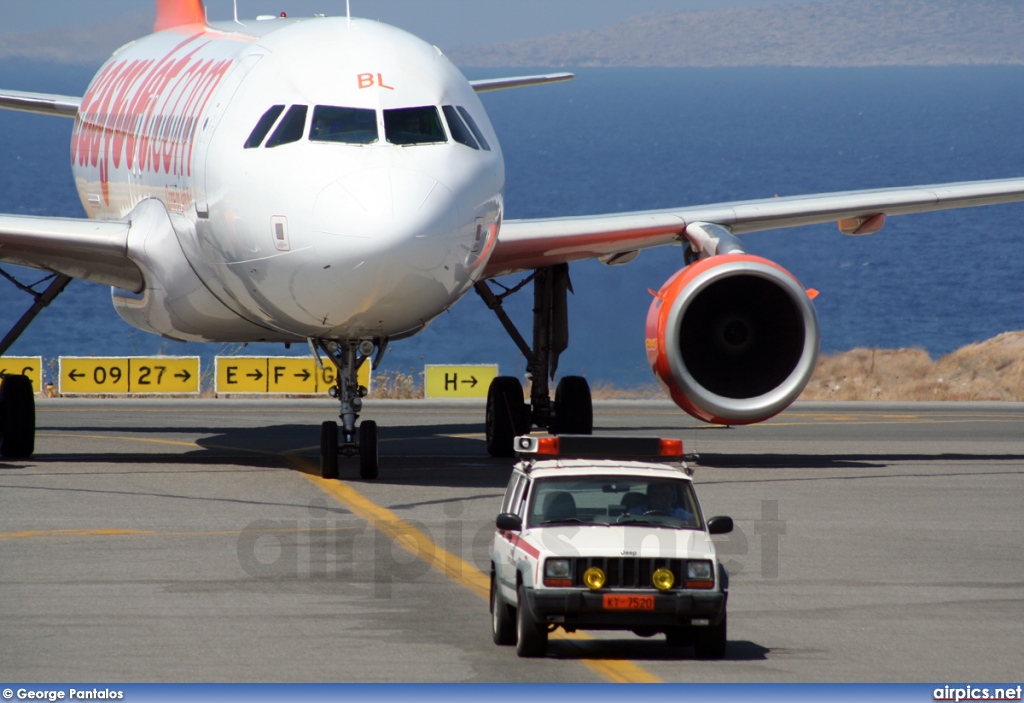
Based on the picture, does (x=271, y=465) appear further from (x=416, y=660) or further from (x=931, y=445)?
(x=416, y=660)

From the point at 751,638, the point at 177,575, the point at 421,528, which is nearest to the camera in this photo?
the point at 751,638

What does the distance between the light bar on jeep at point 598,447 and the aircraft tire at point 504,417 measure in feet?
32.0

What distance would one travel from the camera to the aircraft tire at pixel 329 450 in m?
19.2

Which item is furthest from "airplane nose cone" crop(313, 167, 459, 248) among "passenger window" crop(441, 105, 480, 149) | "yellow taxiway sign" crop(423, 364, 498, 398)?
"yellow taxiway sign" crop(423, 364, 498, 398)

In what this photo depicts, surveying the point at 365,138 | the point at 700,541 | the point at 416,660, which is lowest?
the point at 416,660

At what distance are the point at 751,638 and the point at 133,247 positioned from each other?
11.1m

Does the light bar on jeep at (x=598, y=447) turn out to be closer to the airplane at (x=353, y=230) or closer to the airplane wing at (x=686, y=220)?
the airplane at (x=353, y=230)

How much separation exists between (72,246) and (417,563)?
25.5ft

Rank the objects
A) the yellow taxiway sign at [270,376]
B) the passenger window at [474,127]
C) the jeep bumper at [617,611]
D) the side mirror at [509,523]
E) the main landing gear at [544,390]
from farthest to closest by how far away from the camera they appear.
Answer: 1. the yellow taxiway sign at [270,376]
2. the main landing gear at [544,390]
3. the passenger window at [474,127]
4. the side mirror at [509,523]
5. the jeep bumper at [617,611]

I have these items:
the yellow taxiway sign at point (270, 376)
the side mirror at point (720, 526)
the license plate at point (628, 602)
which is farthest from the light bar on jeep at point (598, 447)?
the yellow taxiway sign at point (270, 376)

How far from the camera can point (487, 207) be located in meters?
17.6

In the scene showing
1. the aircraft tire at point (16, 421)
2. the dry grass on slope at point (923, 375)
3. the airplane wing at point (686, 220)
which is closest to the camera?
the airplane wing at point (686, 220)

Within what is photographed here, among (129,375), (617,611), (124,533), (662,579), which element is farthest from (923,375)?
(617,611)

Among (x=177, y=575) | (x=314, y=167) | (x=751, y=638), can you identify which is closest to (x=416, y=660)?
(x=751, y=638)
